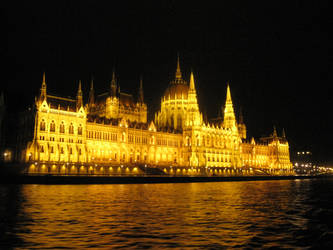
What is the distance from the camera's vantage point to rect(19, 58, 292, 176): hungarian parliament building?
85.2 m

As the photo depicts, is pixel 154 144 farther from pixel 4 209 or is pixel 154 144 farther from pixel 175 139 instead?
pixel 4 209

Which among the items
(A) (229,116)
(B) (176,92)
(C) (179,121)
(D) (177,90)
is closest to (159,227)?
(C) (179,121)

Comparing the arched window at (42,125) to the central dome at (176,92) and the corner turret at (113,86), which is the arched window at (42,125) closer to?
the corner turret at (113,86)

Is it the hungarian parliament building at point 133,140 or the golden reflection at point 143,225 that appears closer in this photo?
the golden reflection at point 143,225

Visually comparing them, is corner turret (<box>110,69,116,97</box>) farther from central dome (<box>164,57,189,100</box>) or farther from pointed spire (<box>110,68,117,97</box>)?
central dome (<box>164,57,189,100</box>)

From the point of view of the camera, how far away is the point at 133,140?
4225 inches

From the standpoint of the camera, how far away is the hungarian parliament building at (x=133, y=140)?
8519 cm

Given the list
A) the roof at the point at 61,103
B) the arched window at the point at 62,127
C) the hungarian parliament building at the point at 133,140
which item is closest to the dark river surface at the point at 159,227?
the hungarian parliament building at the point at 133,140

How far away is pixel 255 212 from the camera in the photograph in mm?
26672

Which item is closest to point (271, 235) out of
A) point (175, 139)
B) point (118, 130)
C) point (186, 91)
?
point (118, 130)

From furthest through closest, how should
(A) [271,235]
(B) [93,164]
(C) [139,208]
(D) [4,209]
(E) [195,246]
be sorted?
(B) [93,164], (C) [139,208], (D) [4,209], (A) [271,235], (E) [195,246]

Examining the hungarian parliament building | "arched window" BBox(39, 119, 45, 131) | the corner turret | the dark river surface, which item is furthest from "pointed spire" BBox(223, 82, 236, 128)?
the dark river surface

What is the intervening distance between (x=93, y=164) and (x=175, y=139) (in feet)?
133

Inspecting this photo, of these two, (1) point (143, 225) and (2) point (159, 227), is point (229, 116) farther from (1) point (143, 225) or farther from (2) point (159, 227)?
(2) point (159, 227)
